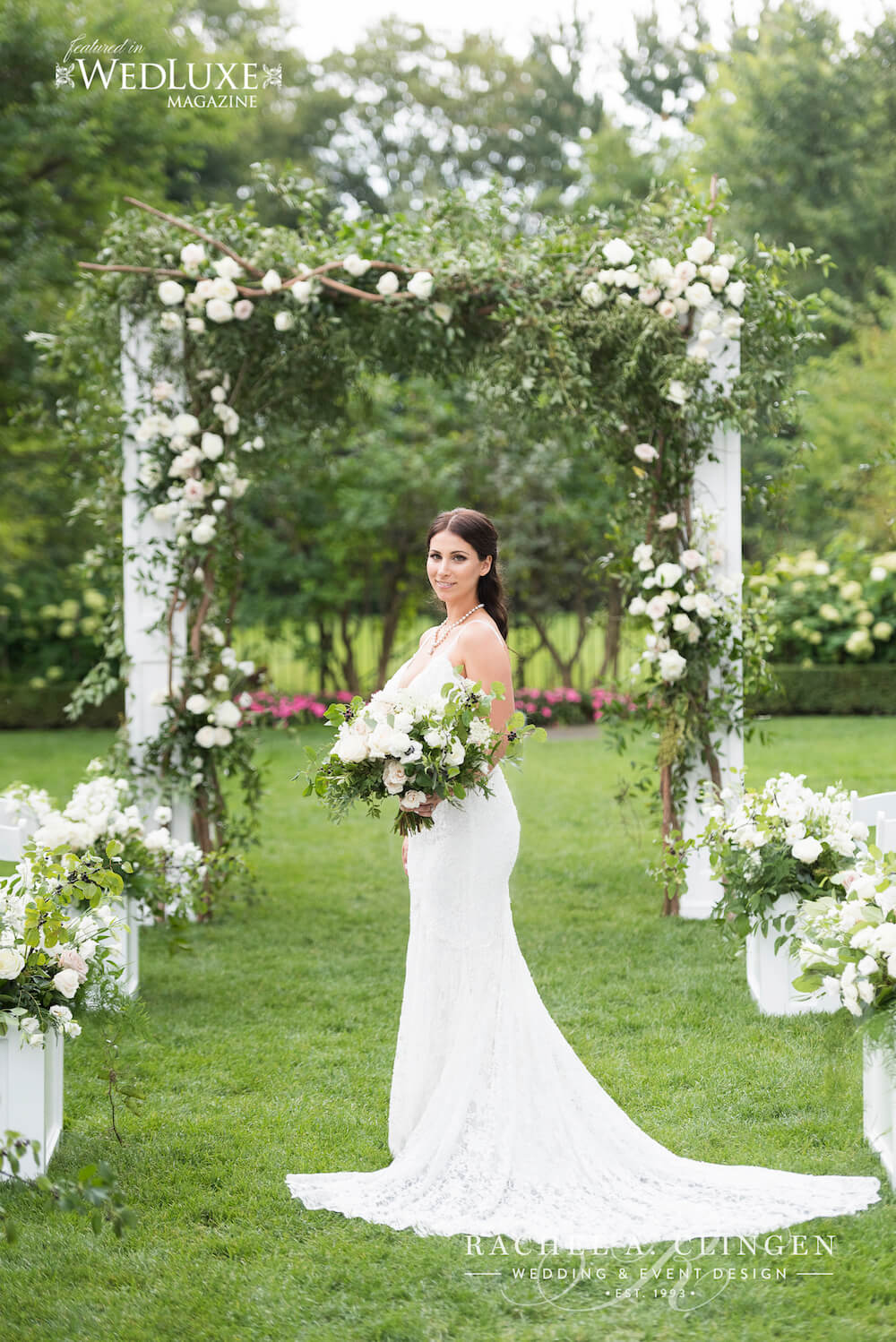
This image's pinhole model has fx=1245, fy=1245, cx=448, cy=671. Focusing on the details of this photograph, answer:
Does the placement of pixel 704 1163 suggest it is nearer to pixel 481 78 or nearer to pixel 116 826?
pixel 116 826

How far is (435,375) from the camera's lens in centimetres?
677

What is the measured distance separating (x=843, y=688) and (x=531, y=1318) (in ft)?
35.3

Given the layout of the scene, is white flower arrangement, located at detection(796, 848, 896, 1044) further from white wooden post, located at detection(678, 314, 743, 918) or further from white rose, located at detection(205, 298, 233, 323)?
white rose, located at detection(205, 298, 233, 323)

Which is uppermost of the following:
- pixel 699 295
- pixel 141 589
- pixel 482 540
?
pixel 699 295

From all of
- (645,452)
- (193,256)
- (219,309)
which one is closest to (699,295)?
(645,452)

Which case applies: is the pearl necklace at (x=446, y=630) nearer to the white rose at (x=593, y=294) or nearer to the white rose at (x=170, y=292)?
the white rose at (x=593, y=294)

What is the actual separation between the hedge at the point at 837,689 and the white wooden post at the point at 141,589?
764 centimetres

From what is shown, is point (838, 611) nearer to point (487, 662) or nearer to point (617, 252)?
point (617, 252)

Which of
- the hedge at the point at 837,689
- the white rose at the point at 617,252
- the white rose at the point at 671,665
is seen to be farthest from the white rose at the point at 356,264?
the hedge at the point at 837,689

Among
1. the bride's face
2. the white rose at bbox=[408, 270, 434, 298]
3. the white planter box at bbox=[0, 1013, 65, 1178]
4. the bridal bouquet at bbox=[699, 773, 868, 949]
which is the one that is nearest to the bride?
the bride's face

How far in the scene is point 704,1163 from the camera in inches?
135

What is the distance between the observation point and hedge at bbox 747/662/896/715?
12.6 metres

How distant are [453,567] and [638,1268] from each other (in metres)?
1.97

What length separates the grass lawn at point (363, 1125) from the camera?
2.83 meters
